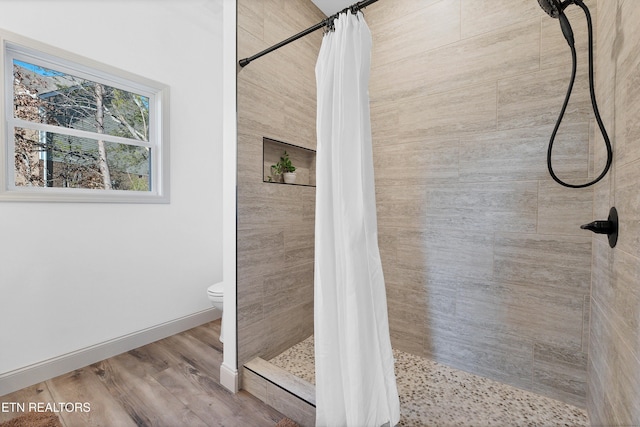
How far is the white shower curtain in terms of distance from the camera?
3.67 ft

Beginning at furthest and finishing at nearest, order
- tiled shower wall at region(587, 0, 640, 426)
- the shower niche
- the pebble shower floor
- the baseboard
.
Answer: the shower niche, the baseboard, the pebble shower floor, tiled shower wall at region(587, 0, 640, 426)

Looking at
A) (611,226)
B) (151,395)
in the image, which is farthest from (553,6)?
(151,395)

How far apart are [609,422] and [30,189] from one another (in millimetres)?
3025

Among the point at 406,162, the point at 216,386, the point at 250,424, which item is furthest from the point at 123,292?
the point at 406,162

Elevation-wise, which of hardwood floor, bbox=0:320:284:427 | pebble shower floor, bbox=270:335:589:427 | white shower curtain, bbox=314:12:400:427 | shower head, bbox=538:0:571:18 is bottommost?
hardwood floor, bbox=0:320:284:427

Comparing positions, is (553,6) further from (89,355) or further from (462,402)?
Answer: (89,355)

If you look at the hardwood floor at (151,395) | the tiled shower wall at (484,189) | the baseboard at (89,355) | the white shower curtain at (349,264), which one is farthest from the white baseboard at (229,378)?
the tiled shower wall at (484,189)

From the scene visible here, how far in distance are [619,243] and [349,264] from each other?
91cm

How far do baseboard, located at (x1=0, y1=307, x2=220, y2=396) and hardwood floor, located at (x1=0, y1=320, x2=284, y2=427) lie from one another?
1.5 inches

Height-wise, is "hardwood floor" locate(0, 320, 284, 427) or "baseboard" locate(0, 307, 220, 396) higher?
"baseboard" locate(0, 307, 220, 396)

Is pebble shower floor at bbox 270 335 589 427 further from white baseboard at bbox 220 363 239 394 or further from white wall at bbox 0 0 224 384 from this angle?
white wall at bbox 0 0 224 384

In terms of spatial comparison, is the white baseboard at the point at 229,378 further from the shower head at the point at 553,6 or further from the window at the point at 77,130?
the shower head at the point at 553,6

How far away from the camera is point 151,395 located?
1.58m

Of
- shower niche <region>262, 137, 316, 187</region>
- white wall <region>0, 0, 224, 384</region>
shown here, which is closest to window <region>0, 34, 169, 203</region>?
white wall <region>0, 0, 224, 384</region>
